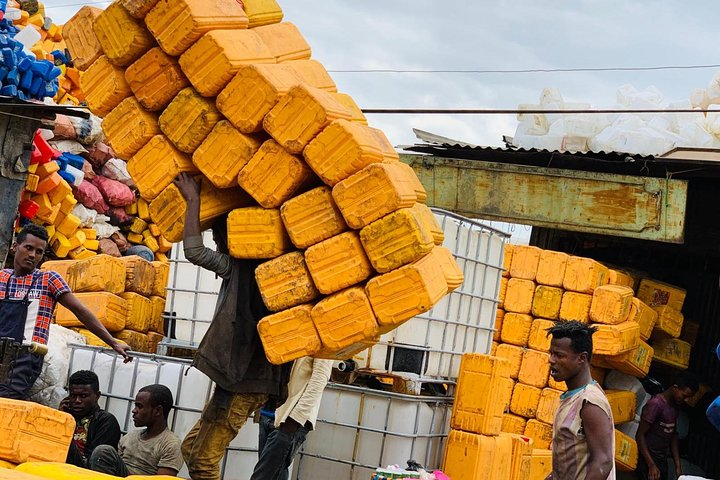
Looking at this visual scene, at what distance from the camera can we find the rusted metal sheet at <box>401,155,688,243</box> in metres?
11.6

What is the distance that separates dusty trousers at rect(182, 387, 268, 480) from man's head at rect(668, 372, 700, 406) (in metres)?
5.67

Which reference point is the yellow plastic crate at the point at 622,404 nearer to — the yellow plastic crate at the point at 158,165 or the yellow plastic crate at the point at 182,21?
the yellow plastic crate at the point at 158,165

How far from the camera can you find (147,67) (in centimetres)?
616

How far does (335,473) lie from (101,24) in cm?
370

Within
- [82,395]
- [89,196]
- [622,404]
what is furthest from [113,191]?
[82,395]

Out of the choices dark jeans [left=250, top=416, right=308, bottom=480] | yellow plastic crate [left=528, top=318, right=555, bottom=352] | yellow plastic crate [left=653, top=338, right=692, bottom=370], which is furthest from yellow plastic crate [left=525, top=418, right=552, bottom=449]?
dark jeans [left=250, top=416, right=308, bottom=480]

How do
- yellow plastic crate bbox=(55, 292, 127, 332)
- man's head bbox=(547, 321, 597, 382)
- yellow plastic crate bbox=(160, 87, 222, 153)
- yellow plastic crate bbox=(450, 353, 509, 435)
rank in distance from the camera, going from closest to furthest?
man's head bbox=(547, 321, 597, 382), yellow plastic crate bbox=(160, 87, 222, 153), yellow plastic crate bbox=(450, 353, 509, 435), yellow plastic crate bbox=(55, 292, 127, 332)

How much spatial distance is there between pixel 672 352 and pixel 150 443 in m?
7.58

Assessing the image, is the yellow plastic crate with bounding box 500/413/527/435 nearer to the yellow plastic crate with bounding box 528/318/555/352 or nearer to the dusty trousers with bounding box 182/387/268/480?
the yellow plastic crate with bounding box 528/318/555/352

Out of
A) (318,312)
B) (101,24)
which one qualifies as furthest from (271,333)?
(101,24)

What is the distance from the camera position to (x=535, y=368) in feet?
34.5

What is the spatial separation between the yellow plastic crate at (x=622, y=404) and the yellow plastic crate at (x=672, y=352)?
1046 millimetres

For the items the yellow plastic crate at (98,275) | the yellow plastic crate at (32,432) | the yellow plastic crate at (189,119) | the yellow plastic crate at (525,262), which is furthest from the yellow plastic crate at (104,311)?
the yellow plastic crate at (525,262)

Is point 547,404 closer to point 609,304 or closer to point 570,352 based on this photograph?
point 609,304
